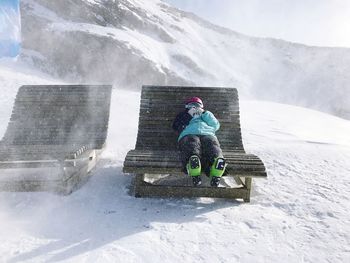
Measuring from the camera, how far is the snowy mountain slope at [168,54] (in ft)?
138

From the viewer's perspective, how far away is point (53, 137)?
7.72 meters

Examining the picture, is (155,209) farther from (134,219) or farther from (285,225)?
(285,225)

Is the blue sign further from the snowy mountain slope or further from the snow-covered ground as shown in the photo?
the snowy mountain slope

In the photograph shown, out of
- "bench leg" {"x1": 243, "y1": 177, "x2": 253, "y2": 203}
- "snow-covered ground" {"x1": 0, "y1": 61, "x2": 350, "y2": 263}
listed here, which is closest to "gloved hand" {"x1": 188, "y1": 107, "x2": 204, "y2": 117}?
"snow-covered ground" {"x1": 0, "y1": 61, "x2": 350, "y2": 263}

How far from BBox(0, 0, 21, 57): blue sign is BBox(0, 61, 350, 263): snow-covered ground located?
2789mm

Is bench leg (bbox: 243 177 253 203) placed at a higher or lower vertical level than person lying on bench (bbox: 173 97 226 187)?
lower

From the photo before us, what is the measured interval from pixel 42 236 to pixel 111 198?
1.42 m

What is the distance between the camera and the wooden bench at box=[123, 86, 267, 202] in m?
5.27

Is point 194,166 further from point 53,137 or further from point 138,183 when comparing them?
point 53,137

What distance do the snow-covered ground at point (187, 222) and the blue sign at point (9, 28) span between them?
279cm

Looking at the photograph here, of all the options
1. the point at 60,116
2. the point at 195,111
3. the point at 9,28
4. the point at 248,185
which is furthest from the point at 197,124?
the point at 9,28

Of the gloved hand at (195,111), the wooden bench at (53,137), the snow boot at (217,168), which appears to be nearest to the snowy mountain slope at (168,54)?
the wooden bench at (53,137)

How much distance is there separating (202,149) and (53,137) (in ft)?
11.6

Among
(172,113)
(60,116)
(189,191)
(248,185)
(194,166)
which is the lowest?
(189,191)
